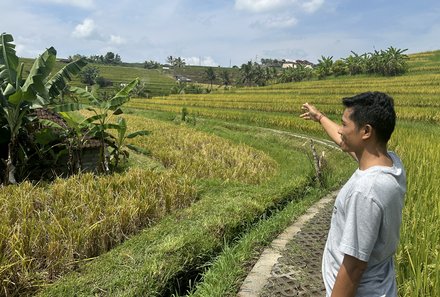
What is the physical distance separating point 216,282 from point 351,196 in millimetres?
2303

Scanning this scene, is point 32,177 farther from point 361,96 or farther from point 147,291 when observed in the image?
point 361,96

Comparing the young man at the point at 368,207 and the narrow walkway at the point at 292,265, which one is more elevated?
the young man at the point at 368,207

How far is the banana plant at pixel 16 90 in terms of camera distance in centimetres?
607

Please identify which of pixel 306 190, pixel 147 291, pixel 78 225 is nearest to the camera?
pixel 147 291

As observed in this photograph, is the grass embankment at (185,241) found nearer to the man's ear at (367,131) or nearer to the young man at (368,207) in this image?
the young man at (368,207)

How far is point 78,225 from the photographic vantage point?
4.16 meters

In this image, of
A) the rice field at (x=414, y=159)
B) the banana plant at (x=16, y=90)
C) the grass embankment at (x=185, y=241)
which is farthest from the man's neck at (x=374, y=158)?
the banana plant at (x=16, y=90)

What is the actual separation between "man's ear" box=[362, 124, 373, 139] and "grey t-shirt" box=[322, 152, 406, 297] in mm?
138

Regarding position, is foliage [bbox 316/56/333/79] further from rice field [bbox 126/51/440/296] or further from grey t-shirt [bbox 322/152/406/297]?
grey t-shirt [bbox 322/152/406/297]

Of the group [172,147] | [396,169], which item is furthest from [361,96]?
[172,147]

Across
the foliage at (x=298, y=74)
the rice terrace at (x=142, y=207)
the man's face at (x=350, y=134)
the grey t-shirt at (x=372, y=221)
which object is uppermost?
the foliage at (x=298, y=74)

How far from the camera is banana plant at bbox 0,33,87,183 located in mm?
6066

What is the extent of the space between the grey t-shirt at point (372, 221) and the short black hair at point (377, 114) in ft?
0.52

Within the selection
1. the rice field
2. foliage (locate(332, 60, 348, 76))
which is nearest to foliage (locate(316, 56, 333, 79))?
foliage (locate(332, 60, 348, 76))
